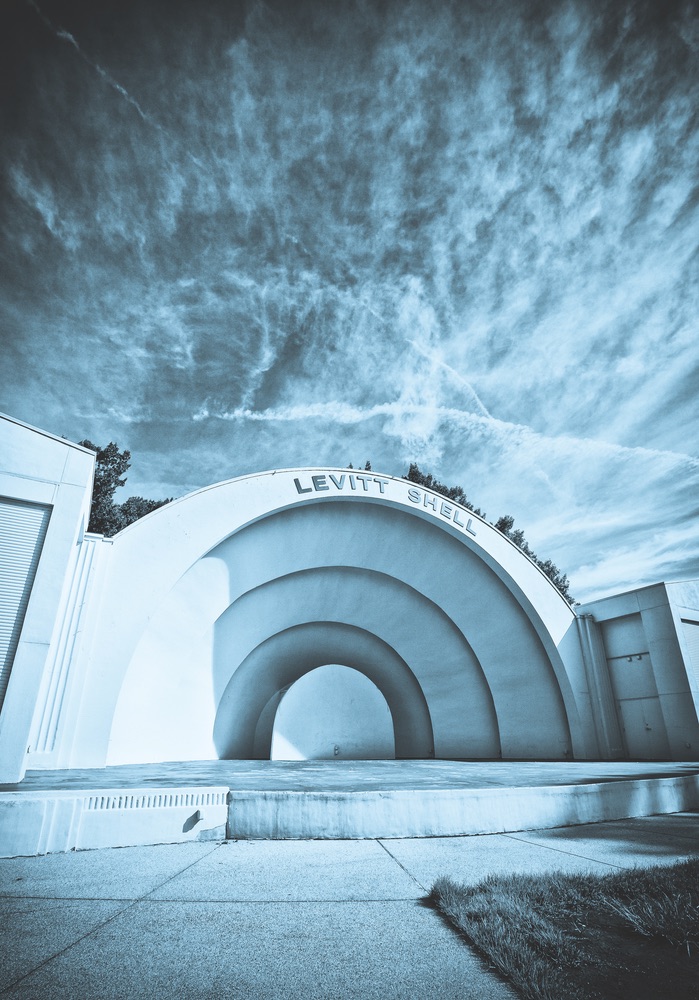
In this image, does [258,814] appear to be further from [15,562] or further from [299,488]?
[299,488]

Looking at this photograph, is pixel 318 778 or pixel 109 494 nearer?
pixel 318 778

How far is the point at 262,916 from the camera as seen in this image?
3.47 metres

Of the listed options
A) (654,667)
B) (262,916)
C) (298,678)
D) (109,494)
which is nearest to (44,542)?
(262,916)

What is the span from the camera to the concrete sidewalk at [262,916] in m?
2.57

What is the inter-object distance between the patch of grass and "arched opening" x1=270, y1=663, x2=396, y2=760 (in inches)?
599

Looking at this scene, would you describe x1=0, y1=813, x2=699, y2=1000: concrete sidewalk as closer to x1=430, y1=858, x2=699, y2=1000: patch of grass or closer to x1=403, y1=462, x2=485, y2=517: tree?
x1=430, y1=858, x2=699, y2=1000: patch of grass

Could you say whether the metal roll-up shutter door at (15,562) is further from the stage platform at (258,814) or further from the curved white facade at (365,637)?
the stage platform at (258,814)

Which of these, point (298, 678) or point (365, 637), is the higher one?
point (365, 637)

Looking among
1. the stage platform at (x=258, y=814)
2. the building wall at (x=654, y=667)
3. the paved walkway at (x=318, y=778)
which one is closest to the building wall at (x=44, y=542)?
the paved walkway at (x=318, y=778)

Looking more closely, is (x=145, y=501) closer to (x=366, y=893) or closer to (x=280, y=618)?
(x=280, y=618)

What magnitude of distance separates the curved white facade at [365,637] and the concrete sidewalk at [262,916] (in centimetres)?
993

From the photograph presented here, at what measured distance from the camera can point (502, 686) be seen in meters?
19.2

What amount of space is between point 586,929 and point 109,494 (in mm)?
34183

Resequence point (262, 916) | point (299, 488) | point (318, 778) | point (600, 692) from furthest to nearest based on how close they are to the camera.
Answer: point (600, 692), point (299, 488), point (318, 778), point (262, 916)
